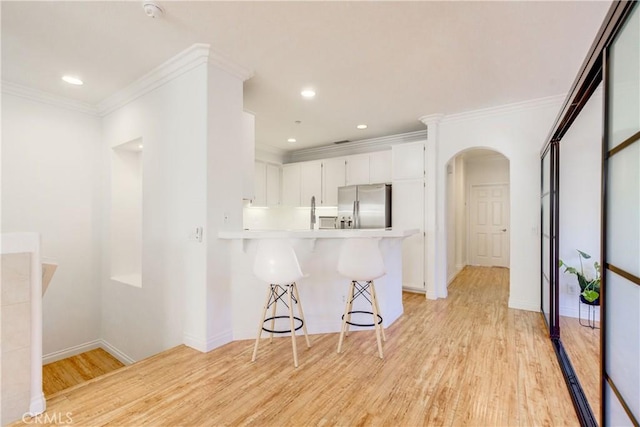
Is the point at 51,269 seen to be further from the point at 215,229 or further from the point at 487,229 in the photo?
the point at 487,229

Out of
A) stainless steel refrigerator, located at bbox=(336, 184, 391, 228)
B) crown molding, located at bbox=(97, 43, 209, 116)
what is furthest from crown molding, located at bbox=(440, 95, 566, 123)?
crown molding, located at bbox=(97, 43, 209, 116)

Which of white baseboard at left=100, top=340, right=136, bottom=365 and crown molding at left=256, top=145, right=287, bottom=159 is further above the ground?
crown molding at left=256, top=145, right=287, bottom=159

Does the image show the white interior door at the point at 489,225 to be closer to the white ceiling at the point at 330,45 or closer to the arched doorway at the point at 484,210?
the arched doorway at the point at 484,210

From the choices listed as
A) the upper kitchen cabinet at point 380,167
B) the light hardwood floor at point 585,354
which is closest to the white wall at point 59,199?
the upper kitchen cabinet at point 380,167

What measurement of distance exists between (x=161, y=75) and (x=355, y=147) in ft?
12.4

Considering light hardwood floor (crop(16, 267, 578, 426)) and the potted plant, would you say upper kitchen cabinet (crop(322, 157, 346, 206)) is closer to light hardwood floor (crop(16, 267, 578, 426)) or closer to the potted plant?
light hardwood floor (crop(16, 267, 578, 426))

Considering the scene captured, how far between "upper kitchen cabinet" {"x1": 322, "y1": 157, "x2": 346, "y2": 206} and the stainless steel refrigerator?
273 mm

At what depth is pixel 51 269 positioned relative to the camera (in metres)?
2.02

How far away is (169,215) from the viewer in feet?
9.78

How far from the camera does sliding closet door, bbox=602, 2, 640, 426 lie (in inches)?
44.5

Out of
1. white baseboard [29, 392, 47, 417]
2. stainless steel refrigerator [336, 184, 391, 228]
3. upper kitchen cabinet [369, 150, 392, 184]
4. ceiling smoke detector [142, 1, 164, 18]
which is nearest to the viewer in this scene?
white baseboard [29, 392, 47, 417]

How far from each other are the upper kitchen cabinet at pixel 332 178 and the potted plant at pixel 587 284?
353 centimetres

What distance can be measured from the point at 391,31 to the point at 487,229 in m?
6.38

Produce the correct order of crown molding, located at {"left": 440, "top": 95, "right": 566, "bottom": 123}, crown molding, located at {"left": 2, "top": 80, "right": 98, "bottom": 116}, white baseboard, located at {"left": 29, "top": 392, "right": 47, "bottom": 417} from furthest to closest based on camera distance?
crown molding, located at {"left": 440, "top": 95, "right": 566, "bottom": 123} < crown molding, located at {"left": 2, "top": 80, "right": 98, "bottom": 116} < white baseboard, located at {"left": 29, "top": 392, "right": 47, "bottom": 417}
